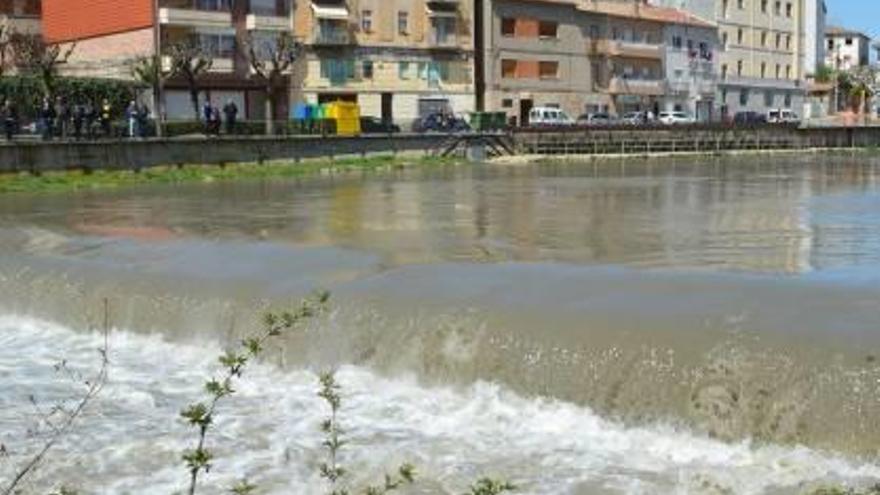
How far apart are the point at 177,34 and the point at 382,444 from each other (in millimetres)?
54162

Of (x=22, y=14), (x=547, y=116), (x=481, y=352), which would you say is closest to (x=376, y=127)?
(x=547, y=116)

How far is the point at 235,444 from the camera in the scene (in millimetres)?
11906

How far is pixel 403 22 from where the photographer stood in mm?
73188

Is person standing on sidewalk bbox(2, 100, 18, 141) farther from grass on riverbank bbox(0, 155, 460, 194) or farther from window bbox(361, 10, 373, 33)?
window bbox(361, 10, 373, 33)

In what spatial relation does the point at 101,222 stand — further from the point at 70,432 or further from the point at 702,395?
the point at 702,395

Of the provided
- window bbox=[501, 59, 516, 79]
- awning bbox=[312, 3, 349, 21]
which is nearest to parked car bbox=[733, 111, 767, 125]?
window bbox=[501, 59, 516, 79]

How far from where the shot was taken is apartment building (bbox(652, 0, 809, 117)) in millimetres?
102000

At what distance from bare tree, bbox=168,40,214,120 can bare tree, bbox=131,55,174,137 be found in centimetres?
53

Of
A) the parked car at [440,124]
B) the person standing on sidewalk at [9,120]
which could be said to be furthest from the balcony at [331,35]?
the person standing on sidewalk at [9,120]

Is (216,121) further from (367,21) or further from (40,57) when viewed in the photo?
(367,21)

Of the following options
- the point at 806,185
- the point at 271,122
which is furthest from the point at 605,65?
the point at 806,185

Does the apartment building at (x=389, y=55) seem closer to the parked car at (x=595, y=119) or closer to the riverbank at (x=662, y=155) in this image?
the parked car at (x=595, y=119)

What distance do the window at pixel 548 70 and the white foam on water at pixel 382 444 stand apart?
67.9m

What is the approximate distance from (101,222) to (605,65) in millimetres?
61861
